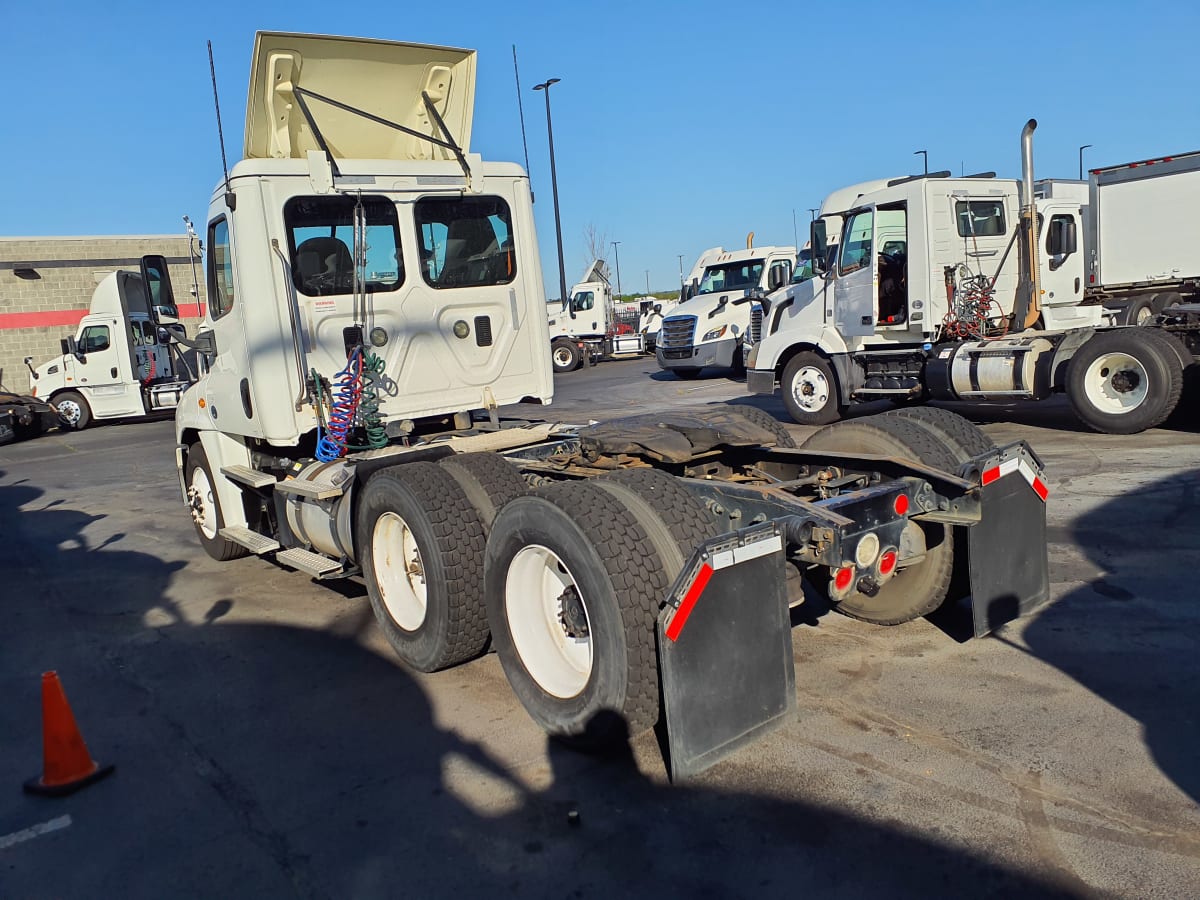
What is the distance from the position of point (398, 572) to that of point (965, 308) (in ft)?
31.1

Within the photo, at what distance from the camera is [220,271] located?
21.0ft

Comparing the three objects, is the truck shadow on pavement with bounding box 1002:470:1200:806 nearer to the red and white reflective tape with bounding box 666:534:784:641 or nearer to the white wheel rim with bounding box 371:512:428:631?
the red and white reflective tape with bounding box 666:534:784:641

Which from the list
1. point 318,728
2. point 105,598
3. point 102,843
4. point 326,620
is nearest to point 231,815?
point 102,843

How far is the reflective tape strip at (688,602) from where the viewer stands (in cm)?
338

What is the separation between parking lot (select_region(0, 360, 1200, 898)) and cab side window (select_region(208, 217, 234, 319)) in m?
2.16

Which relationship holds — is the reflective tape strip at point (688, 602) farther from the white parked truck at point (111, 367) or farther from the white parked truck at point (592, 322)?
the white parked truck at point (592, 322)

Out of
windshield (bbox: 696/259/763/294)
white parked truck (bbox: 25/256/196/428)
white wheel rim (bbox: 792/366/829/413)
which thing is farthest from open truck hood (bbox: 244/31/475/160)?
windshield (bbox: 696/259/763/294)

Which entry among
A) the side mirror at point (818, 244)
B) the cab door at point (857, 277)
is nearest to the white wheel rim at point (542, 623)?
the cab door at point (857, 277)

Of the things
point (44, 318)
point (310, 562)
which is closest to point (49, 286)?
point (44, 318)

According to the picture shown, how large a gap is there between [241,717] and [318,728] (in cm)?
48

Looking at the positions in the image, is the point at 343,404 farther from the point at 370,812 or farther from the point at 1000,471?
the point at 1000,471

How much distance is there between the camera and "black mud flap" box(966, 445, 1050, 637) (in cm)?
433

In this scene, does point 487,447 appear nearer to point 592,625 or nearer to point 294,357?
point 294,357

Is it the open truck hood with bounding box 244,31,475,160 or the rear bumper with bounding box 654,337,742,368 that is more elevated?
the open truck hood with bounding box 244,31,475,160
